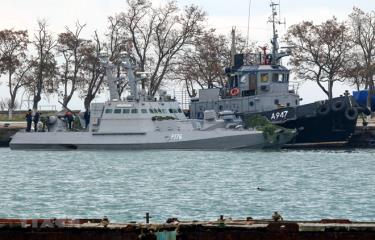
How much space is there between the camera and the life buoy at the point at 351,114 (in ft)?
234

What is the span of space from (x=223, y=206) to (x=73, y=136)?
124 feet

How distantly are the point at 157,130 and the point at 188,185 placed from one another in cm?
2621

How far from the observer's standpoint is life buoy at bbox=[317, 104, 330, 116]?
71.3m

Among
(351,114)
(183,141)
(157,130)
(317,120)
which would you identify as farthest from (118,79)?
(351,114)

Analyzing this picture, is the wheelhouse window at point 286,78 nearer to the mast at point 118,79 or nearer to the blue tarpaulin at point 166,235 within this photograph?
the mast at point 118,79

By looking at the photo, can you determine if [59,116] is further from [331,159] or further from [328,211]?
[328,211]

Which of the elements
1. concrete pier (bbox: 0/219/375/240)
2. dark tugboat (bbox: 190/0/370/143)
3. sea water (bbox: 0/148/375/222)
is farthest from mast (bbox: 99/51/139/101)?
concrete pier (bbox: 0/219/375/240)

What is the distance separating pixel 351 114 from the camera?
235 feet

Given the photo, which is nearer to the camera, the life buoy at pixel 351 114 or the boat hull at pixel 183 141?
the boat hull at pixel 183 141

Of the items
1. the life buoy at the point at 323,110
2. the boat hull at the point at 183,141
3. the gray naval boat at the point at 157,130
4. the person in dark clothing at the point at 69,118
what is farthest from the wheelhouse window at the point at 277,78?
the person in dark clothing at the point at 69,118

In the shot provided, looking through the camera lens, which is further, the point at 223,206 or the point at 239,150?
the point at 239,150

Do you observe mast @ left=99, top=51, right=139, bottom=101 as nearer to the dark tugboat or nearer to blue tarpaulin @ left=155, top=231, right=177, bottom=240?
the dark tugboat

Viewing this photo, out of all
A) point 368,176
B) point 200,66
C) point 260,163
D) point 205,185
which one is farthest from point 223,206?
point 200,66

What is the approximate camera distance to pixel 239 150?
68250mm
